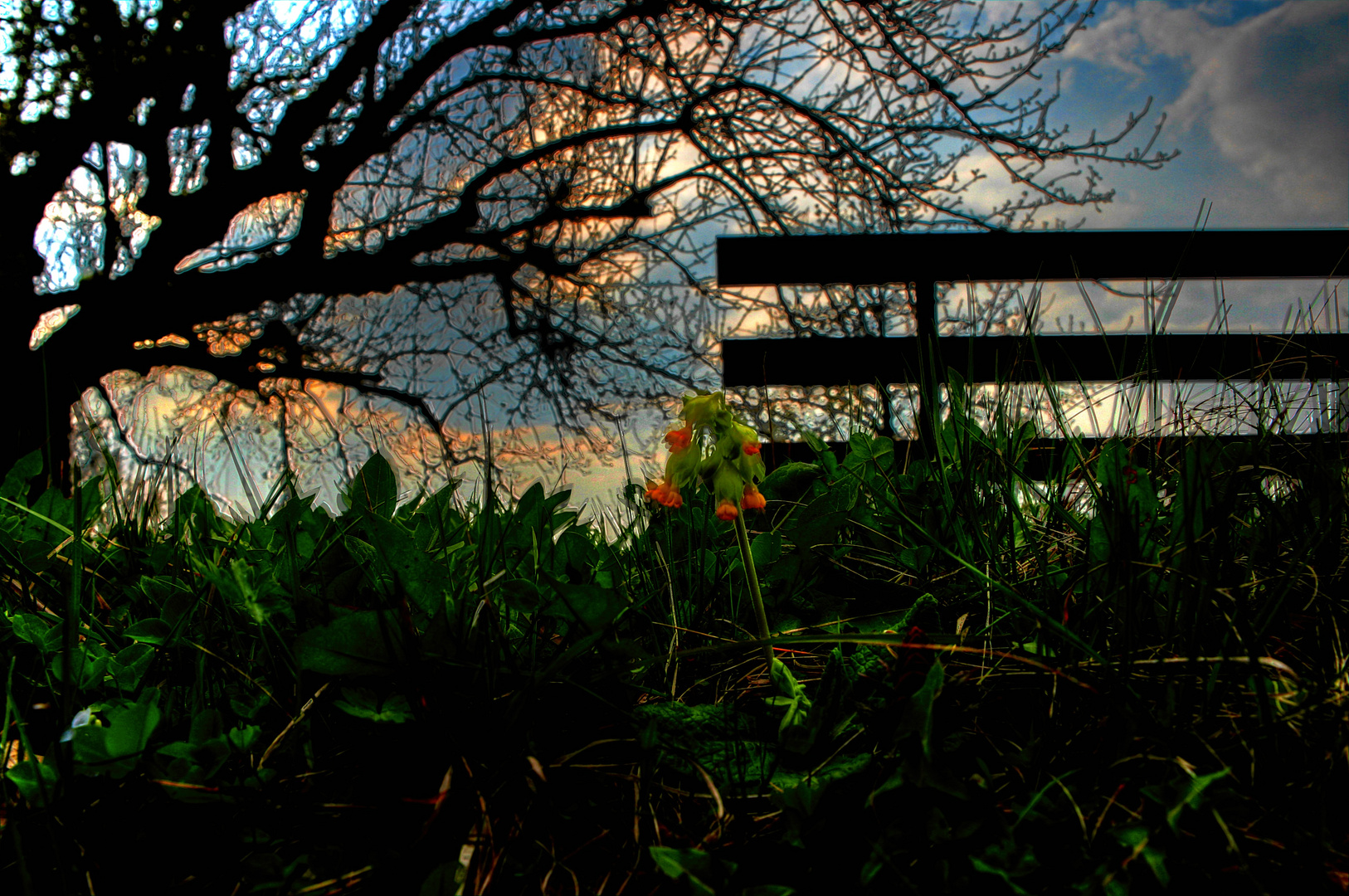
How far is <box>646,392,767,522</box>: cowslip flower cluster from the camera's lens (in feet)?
2.88

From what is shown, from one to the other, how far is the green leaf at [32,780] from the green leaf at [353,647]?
0.26m

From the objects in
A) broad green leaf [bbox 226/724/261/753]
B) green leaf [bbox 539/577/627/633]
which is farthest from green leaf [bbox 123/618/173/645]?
green leaf [bbox 539/577/627/633]

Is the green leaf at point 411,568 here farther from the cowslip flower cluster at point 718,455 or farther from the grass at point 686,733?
the cowslip flower cluster at point 718,455

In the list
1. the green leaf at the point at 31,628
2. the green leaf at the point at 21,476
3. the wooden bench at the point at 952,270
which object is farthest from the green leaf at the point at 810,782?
the wooden bench at the point at 952,270

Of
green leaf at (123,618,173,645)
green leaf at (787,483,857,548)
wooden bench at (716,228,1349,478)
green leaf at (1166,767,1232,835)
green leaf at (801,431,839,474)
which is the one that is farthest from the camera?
wooden bench at (716,228,1349,478)

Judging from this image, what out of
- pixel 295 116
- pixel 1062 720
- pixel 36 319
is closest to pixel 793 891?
pixel 1062 720

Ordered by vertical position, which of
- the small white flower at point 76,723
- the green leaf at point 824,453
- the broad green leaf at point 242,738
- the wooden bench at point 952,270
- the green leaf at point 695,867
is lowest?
the green leaf at point 695,867

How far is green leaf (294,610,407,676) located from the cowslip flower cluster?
13.1 inches

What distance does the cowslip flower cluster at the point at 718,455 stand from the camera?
34.5 inches

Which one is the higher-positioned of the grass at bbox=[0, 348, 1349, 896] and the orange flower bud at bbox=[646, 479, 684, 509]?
the orange flower bud at bbox=[646, 479, 684, 509]

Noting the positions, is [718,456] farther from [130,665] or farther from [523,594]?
[130,665]

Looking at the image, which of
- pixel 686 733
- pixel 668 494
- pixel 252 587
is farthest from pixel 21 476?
pixel 686 733

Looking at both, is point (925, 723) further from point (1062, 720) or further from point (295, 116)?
point (295, 116)

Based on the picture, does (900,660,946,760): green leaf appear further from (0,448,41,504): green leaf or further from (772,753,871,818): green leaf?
(0,448,41,504): green leaf
